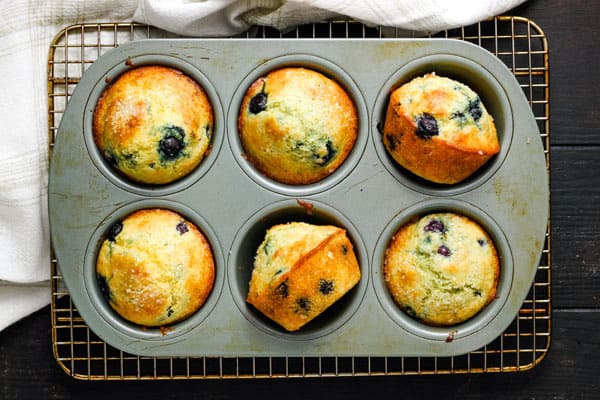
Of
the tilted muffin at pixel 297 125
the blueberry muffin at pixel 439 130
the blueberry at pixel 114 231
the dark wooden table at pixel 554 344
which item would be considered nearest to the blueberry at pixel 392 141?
the blueberry muffin at pixel 439 130

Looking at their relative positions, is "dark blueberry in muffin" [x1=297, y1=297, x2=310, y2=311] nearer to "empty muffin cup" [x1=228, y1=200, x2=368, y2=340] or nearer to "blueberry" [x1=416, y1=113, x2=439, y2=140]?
"empty muffin cup" [x1=228, y1=200, x2=368, y2=340]

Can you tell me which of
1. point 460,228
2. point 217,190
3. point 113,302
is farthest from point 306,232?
point 113,302

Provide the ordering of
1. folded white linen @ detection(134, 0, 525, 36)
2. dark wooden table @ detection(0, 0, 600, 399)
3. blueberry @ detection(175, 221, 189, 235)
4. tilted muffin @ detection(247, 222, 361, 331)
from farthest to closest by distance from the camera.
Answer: dark wooden table @ detection(0, 0, 600, 399)
folded white linen @ detection(134, 0, 525, 36)
blueberry @ detection(175, 221, 189, 235)
tilted muffin @ detection(247, 222, 361, 331)

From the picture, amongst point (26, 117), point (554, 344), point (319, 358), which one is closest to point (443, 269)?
point (319, 358)

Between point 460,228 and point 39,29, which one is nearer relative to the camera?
point 460,228

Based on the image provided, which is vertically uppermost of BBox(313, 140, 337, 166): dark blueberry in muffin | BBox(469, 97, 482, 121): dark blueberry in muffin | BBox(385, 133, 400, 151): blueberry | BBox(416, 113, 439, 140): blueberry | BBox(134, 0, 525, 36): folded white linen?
BBox(134, 0, 525, 36): folded white linen

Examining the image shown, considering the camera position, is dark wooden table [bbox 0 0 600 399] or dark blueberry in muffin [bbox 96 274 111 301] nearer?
A: dark blueberry in muffin [bbox 96 274 111 301]

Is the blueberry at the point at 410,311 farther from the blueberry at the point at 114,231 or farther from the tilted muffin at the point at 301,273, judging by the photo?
the blueberry at the point at 114,231

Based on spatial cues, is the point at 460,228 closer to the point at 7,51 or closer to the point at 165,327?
the point at 165,327

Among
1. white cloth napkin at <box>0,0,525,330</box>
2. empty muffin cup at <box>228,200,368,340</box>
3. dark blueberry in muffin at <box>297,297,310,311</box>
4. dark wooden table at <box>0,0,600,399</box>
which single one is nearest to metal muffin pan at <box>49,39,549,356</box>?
empty muffin cup at <box>228,200,368,340</box>
